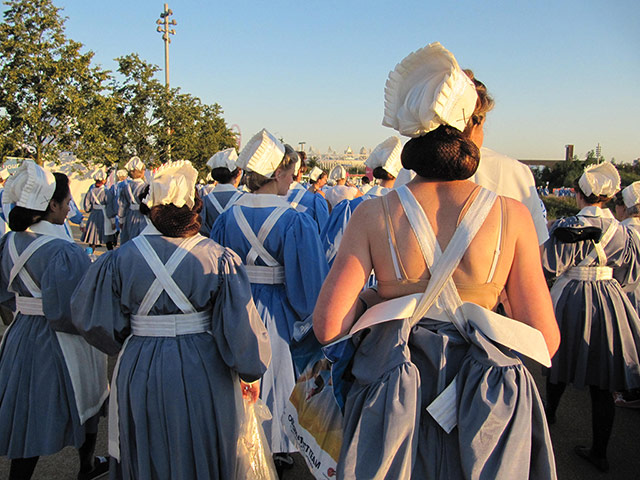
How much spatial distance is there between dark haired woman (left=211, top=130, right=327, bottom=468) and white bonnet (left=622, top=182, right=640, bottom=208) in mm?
3039

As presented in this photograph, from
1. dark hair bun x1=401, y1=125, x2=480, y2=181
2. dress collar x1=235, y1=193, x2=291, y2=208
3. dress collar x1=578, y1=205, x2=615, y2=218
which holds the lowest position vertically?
dress collar x1=578, y1=205, x2=615, y2=218

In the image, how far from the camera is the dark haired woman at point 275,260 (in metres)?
3.13

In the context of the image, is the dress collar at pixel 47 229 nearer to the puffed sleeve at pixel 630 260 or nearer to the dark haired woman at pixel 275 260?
the dark haired woman at pixel 275 260

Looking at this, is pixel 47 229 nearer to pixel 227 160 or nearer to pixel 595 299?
pixel 227 160

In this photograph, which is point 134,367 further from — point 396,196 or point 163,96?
point 163,96

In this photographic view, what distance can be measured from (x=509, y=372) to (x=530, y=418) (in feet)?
0.45

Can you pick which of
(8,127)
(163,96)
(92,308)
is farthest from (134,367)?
(163,96)

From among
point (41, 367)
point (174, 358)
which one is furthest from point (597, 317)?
point (41, 367)

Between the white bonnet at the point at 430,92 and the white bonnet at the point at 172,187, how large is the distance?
3.77 ft

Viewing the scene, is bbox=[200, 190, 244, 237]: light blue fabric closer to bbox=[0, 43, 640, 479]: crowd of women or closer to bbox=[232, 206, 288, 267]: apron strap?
bbox=[0, 43, 640, 479]: crowd of women

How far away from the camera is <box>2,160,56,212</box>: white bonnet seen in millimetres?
2823

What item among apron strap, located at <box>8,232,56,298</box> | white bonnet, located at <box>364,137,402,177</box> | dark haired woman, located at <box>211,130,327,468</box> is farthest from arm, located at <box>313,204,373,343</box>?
white bonnet, located at <box>364,137,402,177</box>

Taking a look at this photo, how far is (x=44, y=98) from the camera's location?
12.3 m

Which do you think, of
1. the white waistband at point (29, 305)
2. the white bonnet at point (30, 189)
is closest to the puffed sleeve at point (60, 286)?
the white waistband at point (29, 305)
